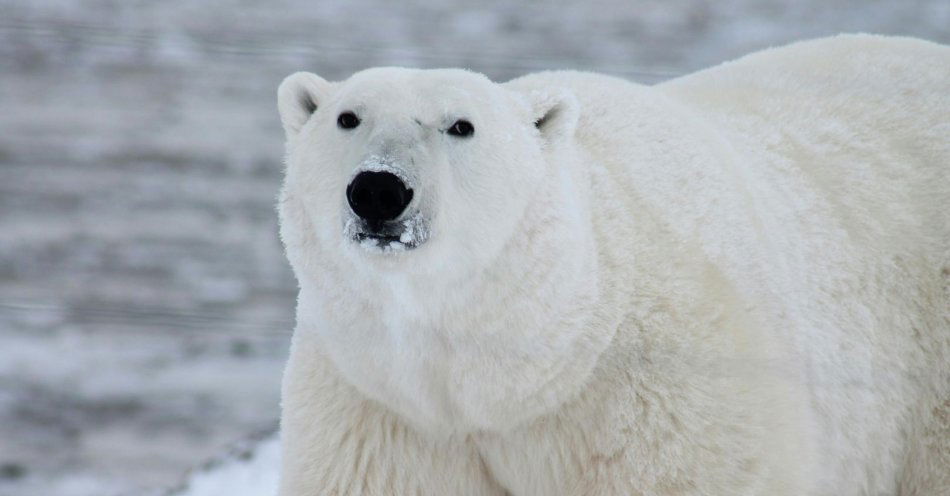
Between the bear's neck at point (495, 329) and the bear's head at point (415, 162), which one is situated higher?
the bear's head at point (415, 162)

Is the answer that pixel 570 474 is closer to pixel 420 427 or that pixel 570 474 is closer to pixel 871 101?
pixel 420 427

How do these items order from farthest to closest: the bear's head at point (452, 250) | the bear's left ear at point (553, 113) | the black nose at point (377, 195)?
1. the bear's left ear at point (553, 113)
2. the bear's head at point (452, 250)
3. the black nose at point (377, 195)

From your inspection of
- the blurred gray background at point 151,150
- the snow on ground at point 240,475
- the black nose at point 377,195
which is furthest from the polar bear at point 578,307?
the snow on ground at point 240,475

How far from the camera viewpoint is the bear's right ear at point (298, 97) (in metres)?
2.30

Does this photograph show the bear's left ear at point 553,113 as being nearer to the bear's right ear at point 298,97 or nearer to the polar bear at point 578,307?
the polar bear at point 578,307

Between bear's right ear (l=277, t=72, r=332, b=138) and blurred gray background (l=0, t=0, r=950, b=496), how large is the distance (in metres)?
0.07

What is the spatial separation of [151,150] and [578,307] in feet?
2.89

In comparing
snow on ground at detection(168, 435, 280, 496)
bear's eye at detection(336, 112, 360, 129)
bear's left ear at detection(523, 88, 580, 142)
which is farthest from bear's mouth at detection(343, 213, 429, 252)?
snow on ground at detection(168, 435, 280, 496)

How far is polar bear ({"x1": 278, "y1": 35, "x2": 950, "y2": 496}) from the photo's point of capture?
2.08 metres

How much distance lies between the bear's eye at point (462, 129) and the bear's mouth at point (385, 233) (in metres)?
0.26

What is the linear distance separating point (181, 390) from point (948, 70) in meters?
2.35

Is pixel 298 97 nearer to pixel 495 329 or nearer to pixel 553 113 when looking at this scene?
pixel 553 113

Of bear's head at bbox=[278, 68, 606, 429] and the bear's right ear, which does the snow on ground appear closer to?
bear's head at bbox=[278, 68, 606, 429]

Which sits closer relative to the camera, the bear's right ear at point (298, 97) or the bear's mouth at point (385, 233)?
the bear's mouth at point (385, 233)
